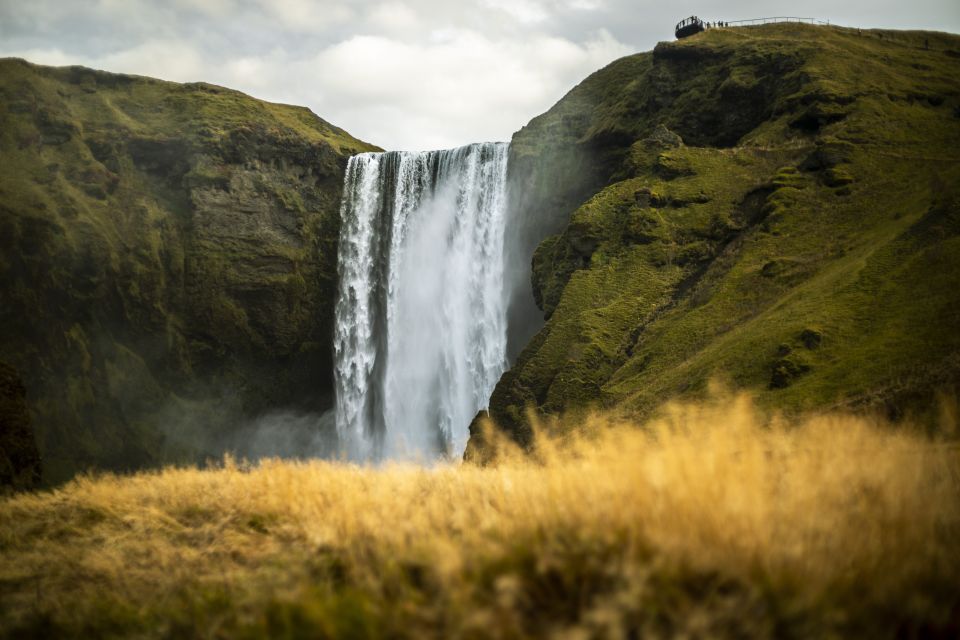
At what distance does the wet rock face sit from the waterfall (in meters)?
28.4

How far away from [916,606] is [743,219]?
26816 mm

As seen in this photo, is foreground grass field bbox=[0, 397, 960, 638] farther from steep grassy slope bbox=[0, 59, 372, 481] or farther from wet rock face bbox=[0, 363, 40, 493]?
steep grassy slope bbox=[0, 59, 372, 481]

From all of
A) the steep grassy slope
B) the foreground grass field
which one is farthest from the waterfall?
the foreground grass field

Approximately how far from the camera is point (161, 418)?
49312mm

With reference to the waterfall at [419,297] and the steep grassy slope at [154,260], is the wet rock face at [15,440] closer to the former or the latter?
the waterfall at [419,297]

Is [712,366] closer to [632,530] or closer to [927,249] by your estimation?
[927,249]

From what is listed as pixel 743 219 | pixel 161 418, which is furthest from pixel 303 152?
pixel 743 219

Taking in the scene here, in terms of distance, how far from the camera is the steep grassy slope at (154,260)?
44688 millimetres

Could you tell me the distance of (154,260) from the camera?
164 ft

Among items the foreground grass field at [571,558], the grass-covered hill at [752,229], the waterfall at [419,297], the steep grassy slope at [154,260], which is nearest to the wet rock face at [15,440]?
the foreground grass field at [571,558]

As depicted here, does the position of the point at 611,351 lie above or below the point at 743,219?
below

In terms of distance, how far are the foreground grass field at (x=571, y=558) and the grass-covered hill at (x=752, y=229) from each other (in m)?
7.22

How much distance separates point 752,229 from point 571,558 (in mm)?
25602

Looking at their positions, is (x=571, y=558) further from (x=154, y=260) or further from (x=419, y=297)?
(x=154, y=260)
